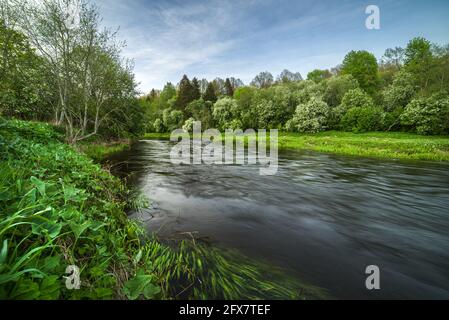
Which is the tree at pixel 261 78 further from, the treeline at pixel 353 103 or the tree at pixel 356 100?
the tree at pixel 356 100

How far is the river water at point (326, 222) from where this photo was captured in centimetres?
418

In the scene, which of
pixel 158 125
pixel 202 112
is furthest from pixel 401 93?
pixel 158 125

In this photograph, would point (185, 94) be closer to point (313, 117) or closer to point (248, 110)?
point (248, 110)

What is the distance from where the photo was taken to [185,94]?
7362 centimetres

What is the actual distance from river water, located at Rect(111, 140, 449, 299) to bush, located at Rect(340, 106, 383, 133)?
2644 cm

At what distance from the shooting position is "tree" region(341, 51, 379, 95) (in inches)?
2240

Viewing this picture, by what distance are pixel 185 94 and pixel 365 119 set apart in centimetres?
5443

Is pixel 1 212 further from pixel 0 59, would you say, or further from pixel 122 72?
pixel 122 72

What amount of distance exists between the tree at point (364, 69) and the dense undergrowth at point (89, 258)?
6553 centimetres

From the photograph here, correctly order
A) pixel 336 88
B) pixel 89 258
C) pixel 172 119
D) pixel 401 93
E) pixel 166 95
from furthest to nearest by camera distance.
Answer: pixel 166 95, pixel 172 119, pixel 336 88, pixel 401 93, pixel 89 258

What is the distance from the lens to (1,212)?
256cm
